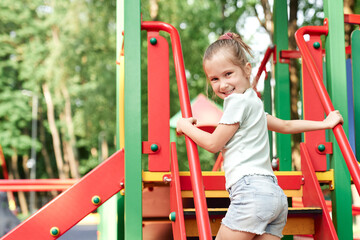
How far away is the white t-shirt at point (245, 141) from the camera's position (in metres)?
2.07

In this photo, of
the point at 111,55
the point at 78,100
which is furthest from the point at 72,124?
the point at 111,55

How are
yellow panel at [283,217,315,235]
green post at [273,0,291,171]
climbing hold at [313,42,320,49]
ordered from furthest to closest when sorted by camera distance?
1. green post at [273,0,291,171]
2. climbing hold at [313,42,320,49]
3. yellow panel at [283,217,315,235]

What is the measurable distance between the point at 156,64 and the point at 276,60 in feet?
5.61

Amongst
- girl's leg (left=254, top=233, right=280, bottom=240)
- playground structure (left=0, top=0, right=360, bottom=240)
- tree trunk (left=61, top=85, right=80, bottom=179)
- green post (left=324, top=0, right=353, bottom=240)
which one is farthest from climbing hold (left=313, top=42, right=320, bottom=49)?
tree trunk (left=61, top=85, right=80, bottom=179)

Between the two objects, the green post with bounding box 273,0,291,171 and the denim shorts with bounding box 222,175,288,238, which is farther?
the green post with bounding box 273,0,291,171

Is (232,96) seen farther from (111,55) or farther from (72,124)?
(72,124)

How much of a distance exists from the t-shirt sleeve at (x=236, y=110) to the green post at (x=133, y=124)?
1.02 m

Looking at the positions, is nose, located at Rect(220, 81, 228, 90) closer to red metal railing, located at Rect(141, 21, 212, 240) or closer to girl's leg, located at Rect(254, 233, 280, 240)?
red metal railing, located at Rect(141, 21, 212, 240)

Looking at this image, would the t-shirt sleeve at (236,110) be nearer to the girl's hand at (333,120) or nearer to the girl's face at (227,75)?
the girl's face at (227,75)

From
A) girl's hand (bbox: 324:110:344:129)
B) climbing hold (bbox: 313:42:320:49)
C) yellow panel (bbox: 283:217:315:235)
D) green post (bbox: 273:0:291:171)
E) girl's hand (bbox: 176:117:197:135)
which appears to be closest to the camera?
girl's hand (bbox: 176:117:197:135)

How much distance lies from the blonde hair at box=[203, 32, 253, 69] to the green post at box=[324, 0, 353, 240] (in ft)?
3.69

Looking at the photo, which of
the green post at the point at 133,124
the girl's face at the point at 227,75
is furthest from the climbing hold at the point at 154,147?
the girl's face at the point at 227,75

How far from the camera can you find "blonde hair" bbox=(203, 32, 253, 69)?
2.18 metres

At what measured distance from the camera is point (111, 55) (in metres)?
19.6
